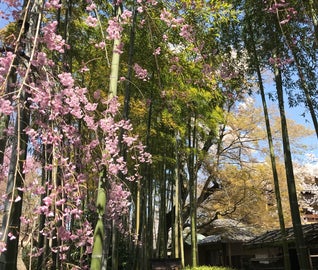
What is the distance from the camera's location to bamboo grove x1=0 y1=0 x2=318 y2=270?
1.87 m

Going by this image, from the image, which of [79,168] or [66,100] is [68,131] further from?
[79,168]

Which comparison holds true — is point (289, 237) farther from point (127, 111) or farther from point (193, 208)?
point (127, 111)

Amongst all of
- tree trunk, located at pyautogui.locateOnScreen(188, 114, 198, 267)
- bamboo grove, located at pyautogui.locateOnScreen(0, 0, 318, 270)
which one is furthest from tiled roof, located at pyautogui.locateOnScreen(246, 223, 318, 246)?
tree trunk, located at pyautogui.locateOnScreen(188, 114, 198, 267)

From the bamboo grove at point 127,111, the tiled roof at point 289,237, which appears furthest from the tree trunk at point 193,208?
the tiled roof at point 289,237

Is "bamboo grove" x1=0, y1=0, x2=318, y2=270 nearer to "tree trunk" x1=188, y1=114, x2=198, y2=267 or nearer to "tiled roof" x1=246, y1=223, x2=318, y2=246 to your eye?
"tree trunk" x1=188, y1=114, x2=198, y2=267

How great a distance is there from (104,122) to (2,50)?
101cm

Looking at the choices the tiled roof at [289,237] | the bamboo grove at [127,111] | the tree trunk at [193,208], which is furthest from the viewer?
the tree trunk at [193,208]

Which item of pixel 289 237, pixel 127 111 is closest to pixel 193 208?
pixel 289 237

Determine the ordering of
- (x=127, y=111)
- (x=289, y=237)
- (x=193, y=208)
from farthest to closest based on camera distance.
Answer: (x=193, y=208), (x=289, y=237), (x=127, y=111)

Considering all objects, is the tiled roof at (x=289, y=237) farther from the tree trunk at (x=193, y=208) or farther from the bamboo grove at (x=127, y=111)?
the tree trunk at (x=193, y=208)

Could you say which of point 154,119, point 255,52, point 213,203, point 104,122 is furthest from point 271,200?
point 104,122

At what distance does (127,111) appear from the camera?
141 inches

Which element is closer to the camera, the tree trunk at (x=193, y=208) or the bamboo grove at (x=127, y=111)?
the bamboo grove at (x=127, y=111)

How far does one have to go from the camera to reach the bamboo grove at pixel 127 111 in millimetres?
1872
